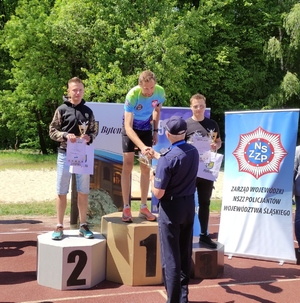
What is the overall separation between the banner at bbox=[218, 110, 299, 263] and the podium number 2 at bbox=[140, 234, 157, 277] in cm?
187

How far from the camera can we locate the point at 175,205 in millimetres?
3627

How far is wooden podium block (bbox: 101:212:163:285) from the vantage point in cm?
459

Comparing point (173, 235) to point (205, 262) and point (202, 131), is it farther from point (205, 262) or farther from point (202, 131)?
point (202, 131)

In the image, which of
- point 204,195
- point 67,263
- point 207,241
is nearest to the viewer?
point 67,263

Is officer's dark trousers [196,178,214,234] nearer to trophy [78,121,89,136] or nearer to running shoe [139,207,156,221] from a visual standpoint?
running shoe [139,207,156,221]

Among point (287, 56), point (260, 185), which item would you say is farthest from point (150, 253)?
point (287, 56)

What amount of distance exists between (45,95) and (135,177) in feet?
36.4

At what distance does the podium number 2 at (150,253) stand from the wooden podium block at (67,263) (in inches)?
22.1

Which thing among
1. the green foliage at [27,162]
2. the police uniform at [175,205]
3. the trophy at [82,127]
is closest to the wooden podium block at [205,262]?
the police uniform at [175,205]

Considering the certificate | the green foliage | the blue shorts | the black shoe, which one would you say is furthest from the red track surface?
the green foliage

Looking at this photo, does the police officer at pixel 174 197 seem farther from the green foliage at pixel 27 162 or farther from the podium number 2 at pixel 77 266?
the green foliage at pixel 27 162

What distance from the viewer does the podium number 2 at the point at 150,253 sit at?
4629 mm

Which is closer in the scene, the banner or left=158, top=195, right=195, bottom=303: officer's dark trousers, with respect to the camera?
left=158, top=195, right=195, bottom=303: officer's dark trousers

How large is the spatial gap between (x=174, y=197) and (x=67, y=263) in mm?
1589
